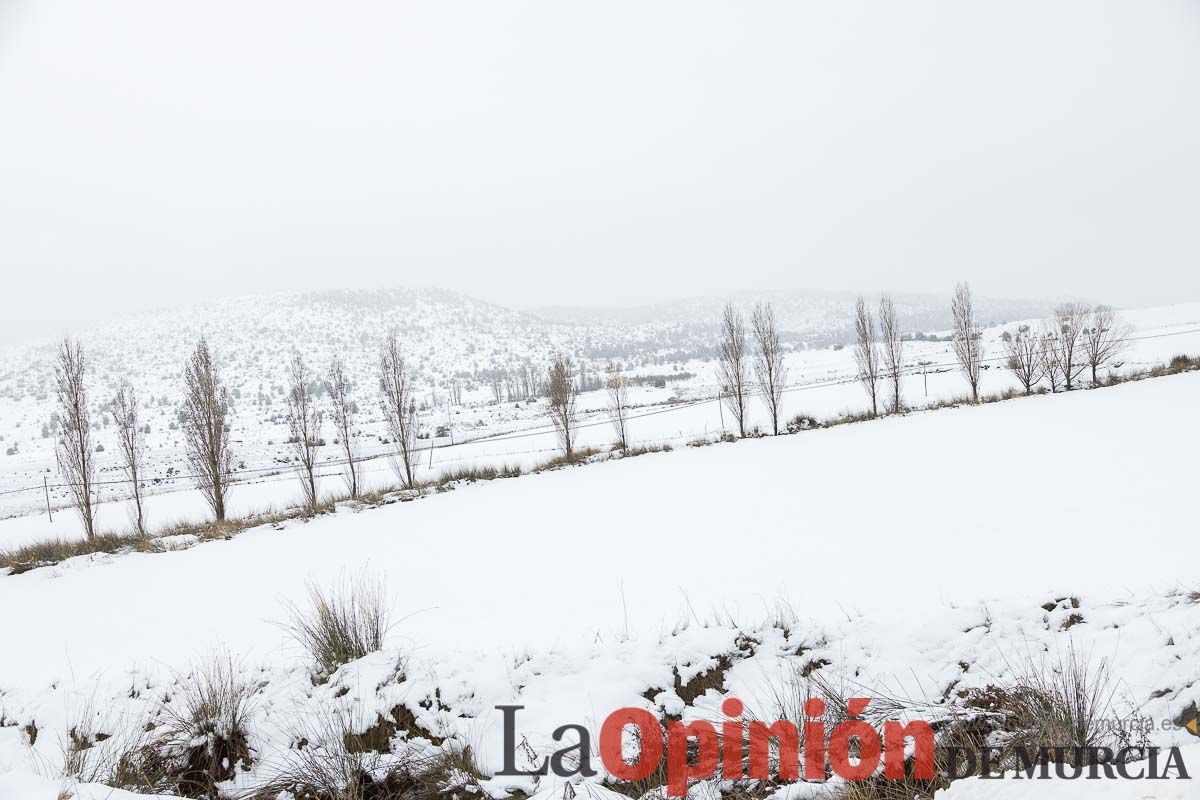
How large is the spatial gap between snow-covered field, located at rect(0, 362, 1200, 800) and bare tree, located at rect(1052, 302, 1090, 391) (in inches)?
621

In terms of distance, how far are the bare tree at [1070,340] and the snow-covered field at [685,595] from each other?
15780 millimetres

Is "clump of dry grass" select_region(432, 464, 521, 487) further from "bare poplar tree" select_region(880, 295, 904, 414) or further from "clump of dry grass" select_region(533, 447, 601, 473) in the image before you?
"bare poplar tree" select_region(880, 295, 904, 414)

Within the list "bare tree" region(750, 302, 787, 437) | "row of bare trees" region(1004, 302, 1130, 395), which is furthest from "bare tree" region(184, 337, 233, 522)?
"row of bare trees" region(1004, 302, 1130, 395)

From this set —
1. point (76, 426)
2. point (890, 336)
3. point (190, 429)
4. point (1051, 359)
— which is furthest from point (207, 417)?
point (1051, 359)

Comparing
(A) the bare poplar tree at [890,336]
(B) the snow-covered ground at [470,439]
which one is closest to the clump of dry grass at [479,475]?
(B) the snow-covered ground at [470,439]

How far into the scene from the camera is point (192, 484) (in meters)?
38.0

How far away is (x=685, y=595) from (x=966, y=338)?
1360 inches

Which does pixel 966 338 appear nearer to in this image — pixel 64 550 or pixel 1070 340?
pixel 1070 340

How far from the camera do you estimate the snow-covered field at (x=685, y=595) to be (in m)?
4.94

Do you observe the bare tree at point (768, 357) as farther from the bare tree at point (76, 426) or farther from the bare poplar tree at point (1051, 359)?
the bare tree at point (76, 426)

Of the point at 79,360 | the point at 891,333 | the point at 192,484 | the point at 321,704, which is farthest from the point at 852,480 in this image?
the point at 192,484

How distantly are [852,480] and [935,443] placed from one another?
642cm

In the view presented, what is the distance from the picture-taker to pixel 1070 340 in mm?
32250

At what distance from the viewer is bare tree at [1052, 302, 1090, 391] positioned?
3216cm
